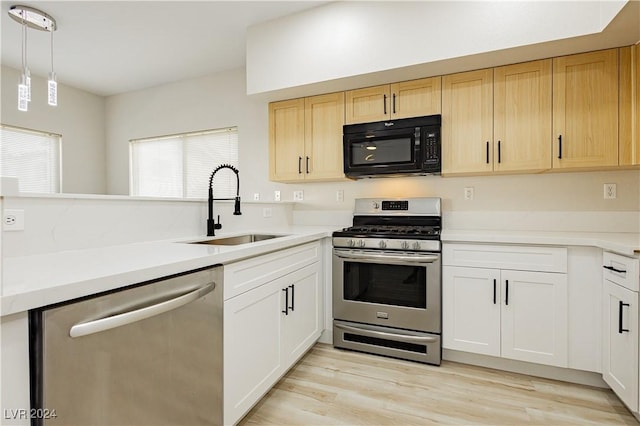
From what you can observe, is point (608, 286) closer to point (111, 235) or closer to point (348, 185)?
point (348, 185)

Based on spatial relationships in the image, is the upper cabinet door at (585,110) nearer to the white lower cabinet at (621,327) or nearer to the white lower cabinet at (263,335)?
the white lower cabinet at (621,327)

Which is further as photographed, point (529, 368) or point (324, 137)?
point (324, 137)

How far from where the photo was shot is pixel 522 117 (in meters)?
2.37

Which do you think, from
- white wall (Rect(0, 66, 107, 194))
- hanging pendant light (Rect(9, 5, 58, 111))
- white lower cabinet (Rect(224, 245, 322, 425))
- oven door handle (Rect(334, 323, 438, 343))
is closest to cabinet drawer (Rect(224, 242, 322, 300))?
white lower cabinet (Rect(224, 245, 322, 425))

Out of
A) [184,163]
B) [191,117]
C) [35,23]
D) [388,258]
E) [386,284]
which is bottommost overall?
[386,284]

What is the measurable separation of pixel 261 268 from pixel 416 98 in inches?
73.2

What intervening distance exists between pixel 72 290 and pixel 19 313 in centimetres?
11

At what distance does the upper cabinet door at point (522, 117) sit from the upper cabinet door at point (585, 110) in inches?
2.3

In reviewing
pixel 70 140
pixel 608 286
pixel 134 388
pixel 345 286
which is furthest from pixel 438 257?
pixel 70 140

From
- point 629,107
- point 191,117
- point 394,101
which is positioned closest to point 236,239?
point 394,101

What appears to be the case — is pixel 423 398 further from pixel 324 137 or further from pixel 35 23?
pixel 35 23

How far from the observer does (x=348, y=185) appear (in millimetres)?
3244

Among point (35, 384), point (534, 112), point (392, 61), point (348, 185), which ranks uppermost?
point (392, 61)

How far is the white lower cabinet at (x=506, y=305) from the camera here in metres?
2.10
